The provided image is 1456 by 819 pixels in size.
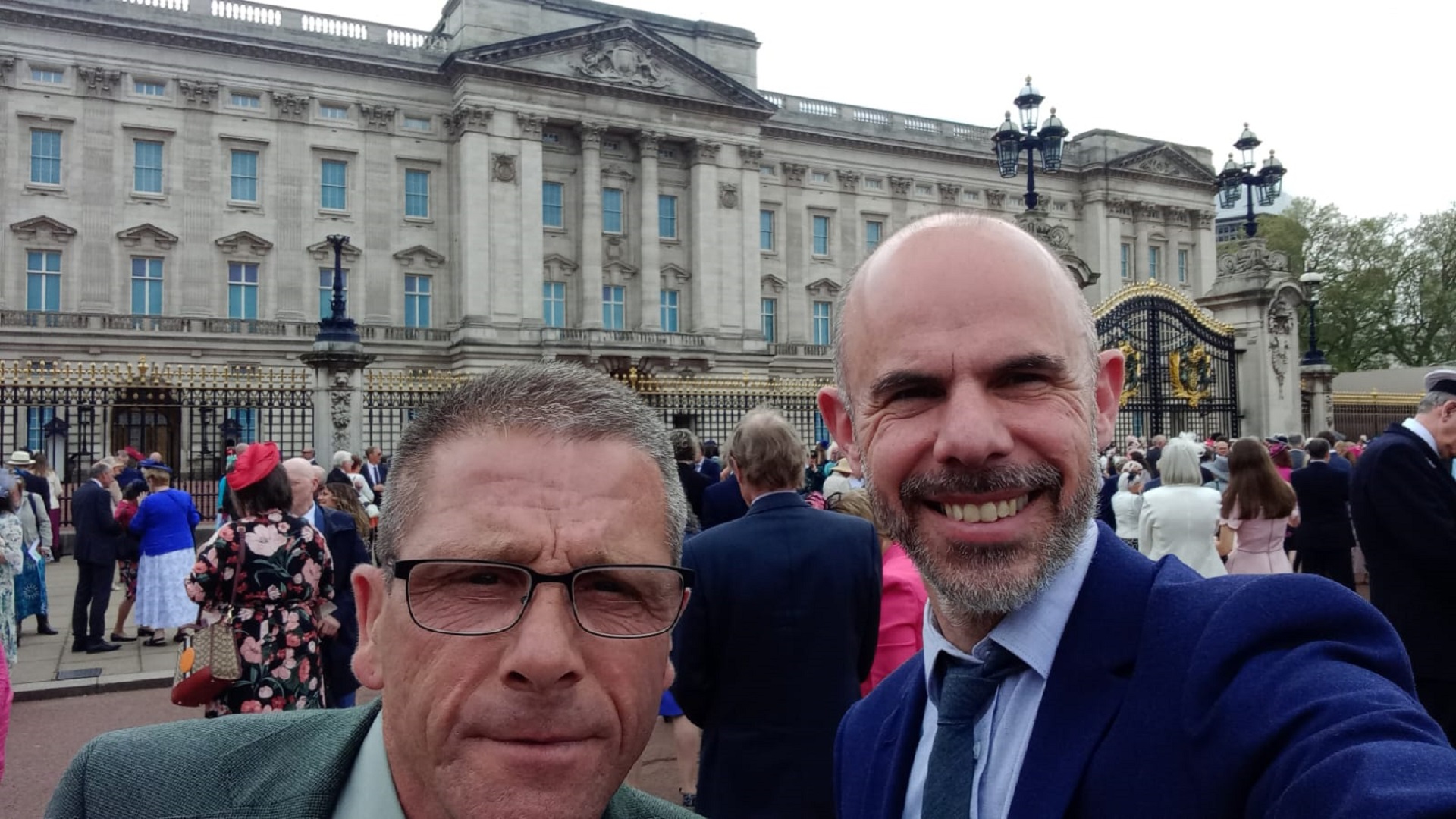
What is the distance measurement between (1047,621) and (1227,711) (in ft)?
1.06

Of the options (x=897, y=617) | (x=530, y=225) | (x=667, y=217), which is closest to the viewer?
(x=897, y=617)

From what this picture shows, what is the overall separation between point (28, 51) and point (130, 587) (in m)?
30.2

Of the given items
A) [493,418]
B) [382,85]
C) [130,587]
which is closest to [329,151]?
[382,85]

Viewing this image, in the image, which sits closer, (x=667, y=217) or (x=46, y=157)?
(x=46, y=157)

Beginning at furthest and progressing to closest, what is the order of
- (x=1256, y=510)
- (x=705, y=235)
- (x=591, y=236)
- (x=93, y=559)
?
(x=705, y=235) < (x=591, y=236) < (x=93, y=559) < (x=1256, y=510)

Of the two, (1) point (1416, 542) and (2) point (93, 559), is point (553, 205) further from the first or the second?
(1) point (1416, 542)

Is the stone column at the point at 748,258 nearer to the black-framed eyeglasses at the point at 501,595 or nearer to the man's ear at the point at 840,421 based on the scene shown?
the man's ear at the point at 840,421

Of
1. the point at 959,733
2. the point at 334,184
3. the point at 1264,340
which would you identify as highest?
the point at 334,184

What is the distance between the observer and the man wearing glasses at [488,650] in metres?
1.46

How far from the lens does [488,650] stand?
148 cm

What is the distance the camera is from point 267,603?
4953mm

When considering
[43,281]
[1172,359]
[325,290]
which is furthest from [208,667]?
[43,281]

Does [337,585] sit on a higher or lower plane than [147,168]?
lower

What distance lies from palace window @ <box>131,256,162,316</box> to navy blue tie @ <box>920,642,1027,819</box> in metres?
38.1
